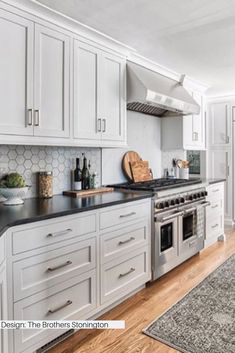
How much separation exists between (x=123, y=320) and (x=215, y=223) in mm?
2465

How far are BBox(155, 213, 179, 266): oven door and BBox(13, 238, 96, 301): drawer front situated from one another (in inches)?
37.3

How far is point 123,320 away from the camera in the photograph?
94.7 inches

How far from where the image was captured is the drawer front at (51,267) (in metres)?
1.77

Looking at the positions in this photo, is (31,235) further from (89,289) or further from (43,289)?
(89,289)

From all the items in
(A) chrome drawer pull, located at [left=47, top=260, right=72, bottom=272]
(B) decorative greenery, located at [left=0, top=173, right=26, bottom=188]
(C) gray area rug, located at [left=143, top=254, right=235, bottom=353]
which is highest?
(B) decorative greenery, located at [left=0, top=173, right=26, bottom=188]

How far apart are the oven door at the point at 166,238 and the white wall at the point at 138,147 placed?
769mm

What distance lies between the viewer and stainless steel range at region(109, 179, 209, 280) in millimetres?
3021

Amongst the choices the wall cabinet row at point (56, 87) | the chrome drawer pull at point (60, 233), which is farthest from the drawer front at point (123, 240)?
the wall cabinet row at point (56, 87)

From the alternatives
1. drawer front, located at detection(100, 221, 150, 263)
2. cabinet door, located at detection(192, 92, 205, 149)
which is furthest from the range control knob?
cabinet door, located at detection(192, 92, 205, 149)

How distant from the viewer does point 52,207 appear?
7.04 feet

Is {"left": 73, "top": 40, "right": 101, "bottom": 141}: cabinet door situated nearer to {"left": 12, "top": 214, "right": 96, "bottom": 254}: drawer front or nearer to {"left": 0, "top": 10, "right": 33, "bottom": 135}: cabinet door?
{"left": 0, "top": 10, "right": 33, "bottom": 135}: cabinet door

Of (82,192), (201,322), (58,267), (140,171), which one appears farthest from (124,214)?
(140,171)

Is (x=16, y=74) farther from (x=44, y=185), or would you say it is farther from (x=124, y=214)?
(x=124, y=214)

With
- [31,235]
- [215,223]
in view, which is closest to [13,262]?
[31,235]
